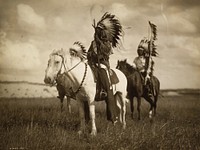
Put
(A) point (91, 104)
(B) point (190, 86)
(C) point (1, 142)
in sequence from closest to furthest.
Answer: (C) point (1, 142)
(A) point (91, 104)
(B) point (190, 86)

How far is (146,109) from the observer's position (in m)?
3.57

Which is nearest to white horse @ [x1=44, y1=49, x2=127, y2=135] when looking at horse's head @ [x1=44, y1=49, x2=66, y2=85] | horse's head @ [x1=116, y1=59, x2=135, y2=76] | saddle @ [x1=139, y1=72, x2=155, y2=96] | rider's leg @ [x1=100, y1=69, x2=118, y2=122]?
horse's head @ [x1=44, y1=49, x2=66, y2=85]

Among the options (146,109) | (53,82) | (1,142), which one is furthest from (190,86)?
(1,142)

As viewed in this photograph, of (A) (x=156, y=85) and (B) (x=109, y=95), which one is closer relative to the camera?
(B) (x=109, y=95)

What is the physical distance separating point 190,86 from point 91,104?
104 cm

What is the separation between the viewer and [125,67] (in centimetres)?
365

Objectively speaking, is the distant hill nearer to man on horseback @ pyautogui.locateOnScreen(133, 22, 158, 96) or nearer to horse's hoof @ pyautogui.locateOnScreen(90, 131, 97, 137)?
horse's hoof @ pyautogui.locateOnScreen(90, 131, 97, 137)

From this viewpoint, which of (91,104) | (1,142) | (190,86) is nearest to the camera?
(1,142)

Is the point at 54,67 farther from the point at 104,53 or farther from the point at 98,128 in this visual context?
the point at 98,128

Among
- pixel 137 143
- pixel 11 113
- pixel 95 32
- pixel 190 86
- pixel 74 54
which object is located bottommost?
pixel 137 143

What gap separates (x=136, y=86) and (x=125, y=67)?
1.13 ft

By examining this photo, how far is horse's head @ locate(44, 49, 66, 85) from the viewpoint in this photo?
3.32 metres

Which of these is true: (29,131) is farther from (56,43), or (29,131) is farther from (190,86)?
(190,86)

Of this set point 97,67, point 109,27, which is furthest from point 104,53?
point 109,27
